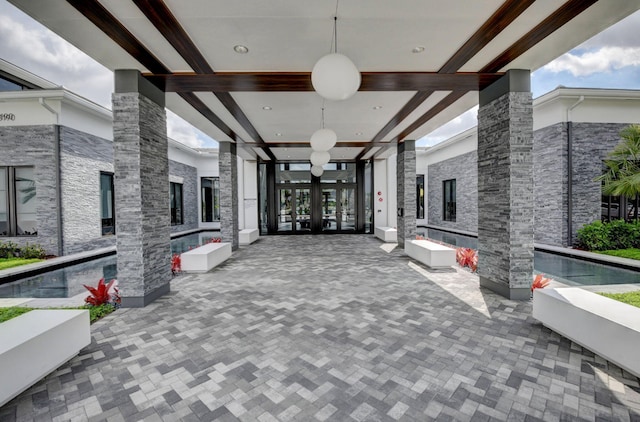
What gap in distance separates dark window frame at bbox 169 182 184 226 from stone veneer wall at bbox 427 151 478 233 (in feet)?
44.4

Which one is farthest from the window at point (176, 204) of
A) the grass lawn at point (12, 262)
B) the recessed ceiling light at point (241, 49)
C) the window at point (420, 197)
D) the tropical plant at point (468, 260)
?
the window at point (420, 197)

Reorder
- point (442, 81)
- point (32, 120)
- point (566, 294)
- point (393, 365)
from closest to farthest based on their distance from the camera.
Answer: point (393, 365), point (566, 294), point (442, 81), point (32, 120)

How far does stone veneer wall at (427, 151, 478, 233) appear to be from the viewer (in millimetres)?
12016

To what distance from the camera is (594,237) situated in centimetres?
730

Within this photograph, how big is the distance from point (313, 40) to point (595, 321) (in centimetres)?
407

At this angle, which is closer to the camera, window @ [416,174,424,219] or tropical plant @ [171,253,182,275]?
tropical plant @ [171,253,182,275]

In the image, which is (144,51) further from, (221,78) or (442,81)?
(442,81)

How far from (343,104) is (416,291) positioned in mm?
3758

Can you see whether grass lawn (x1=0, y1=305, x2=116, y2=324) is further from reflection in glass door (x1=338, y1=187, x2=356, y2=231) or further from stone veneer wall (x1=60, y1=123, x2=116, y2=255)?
reflection in glass door (x1=338, y1=187, x2=356, y2=231)

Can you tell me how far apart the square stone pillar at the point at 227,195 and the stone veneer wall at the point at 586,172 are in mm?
10126

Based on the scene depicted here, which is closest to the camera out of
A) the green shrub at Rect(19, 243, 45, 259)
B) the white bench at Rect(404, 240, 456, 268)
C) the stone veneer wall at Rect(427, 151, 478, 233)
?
the white bench at Rect(404, 240, 456, 268)

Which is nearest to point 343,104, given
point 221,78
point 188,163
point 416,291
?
point 221,78

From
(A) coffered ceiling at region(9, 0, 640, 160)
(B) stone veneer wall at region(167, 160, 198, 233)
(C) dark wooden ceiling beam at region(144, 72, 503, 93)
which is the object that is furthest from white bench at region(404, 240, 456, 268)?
(B) stone veneer wall at region(167, 160, 198, 233)

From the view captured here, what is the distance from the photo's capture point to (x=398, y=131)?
754 centimetres
